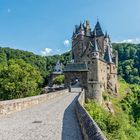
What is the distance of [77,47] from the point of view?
80562 millimetres

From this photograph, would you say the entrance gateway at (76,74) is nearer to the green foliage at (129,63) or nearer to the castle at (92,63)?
the castle at (92,63)

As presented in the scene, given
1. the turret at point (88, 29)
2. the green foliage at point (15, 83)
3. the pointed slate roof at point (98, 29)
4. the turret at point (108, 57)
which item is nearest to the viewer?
the green foliage at point (15, 83)

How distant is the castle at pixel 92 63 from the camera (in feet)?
187

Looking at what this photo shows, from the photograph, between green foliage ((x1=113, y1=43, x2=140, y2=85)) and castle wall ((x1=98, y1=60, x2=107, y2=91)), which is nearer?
castle wall ((x1=98, y1=60, x2=107, y2=91))

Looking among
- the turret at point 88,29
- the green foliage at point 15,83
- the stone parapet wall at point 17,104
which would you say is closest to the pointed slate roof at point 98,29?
the turret at point 88,29

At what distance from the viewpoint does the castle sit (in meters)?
57.1

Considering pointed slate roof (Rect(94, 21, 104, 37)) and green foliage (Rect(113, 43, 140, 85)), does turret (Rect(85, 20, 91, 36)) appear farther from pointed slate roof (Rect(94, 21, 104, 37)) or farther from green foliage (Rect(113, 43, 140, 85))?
green foliage (Rect(113, 43, 140, 85))

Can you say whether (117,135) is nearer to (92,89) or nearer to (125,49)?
(92,89)

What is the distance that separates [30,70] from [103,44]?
30.4 meters

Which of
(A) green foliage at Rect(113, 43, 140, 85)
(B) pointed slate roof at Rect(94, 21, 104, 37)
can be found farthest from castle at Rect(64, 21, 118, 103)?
(A) green foliage at Rect(113, 43, 140, 85)

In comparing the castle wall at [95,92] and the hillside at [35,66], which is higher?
the hillside at [35,66]

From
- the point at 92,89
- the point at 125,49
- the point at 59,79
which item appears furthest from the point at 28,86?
the point at 125,49

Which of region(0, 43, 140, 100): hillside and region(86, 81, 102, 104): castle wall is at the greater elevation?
region(0, 43, 140, 100): hillside

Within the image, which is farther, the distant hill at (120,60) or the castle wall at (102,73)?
the distant hill at (120,60)
